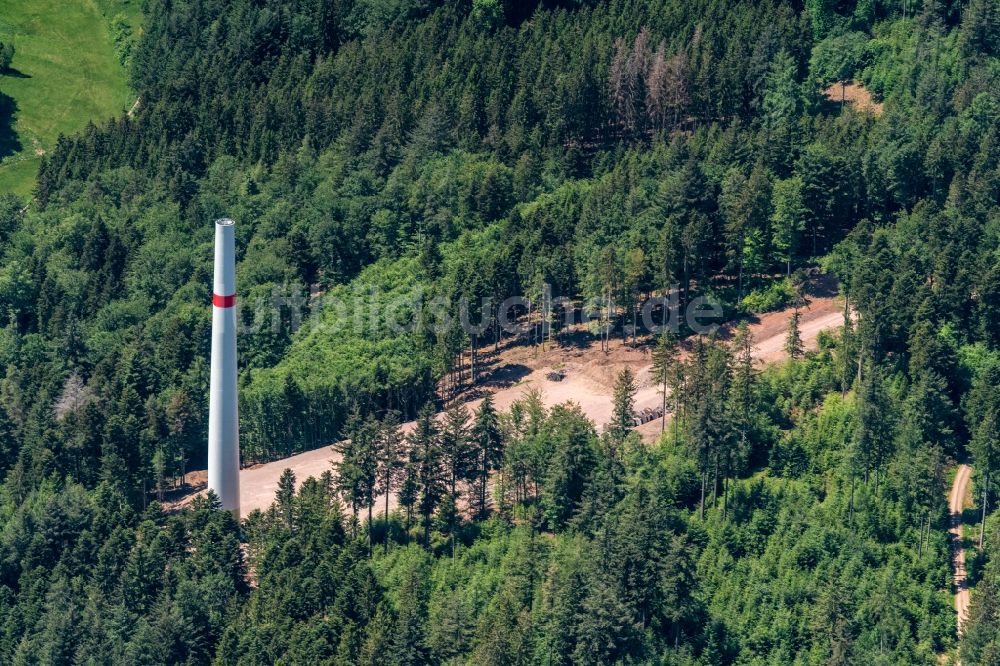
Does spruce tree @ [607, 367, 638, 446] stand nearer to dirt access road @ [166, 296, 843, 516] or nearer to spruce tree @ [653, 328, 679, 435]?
spruce tree @ [653, 328, 679, 435]

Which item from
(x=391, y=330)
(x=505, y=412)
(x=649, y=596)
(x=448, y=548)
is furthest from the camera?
(x=391, y=330)

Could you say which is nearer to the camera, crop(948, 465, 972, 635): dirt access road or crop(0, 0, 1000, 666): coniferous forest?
crop(0, 0, 1000, 666): coniferous forest

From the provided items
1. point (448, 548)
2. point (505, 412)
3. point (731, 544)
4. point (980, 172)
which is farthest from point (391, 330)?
point (980, 172)

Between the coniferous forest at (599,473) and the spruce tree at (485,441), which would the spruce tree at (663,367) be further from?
the spruce tree at (485,441)

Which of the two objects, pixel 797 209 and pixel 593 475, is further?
pixel 797 209

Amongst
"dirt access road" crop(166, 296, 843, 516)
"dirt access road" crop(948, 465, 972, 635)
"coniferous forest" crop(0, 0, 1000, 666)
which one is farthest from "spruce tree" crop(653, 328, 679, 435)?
"dirt access road" crop(948, 465, 972, 635)

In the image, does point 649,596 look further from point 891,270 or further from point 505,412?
point 891,270
